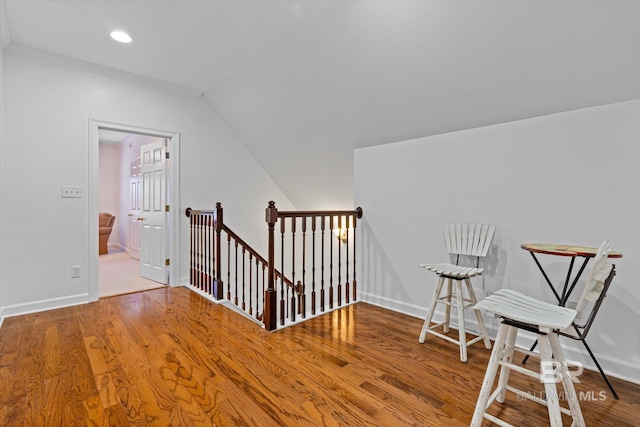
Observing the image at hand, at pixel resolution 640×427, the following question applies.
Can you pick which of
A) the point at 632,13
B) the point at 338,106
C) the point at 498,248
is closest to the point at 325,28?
the point at 338,106

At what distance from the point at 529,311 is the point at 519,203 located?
3.48 feet

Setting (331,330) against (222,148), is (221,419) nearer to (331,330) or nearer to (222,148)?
(331,330)

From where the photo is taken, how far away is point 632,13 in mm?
1574

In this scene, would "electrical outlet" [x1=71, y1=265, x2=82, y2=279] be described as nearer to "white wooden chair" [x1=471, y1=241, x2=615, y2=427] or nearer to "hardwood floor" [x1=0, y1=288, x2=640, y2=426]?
"hardwood floor" [x1=0, y1=288, x2=640, y2=426]

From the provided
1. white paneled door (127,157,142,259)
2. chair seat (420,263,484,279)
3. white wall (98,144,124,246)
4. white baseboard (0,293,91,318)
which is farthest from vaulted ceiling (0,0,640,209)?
white wall (98,144,124,246)

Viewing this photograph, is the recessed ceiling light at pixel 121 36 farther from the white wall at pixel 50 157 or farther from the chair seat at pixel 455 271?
the chair seat at pixel 455 271

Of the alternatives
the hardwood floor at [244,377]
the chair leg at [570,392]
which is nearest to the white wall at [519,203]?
the hardwood floor at [244,377]

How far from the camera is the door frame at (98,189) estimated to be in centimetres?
333

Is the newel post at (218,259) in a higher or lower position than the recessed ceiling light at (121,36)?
lower

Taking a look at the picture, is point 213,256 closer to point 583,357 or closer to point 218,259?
point 218,259

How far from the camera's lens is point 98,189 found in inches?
140

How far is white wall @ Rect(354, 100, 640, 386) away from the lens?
186 centimetres

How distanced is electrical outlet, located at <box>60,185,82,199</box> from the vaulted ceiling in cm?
133

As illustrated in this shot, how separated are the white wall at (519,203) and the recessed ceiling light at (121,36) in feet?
8.16
